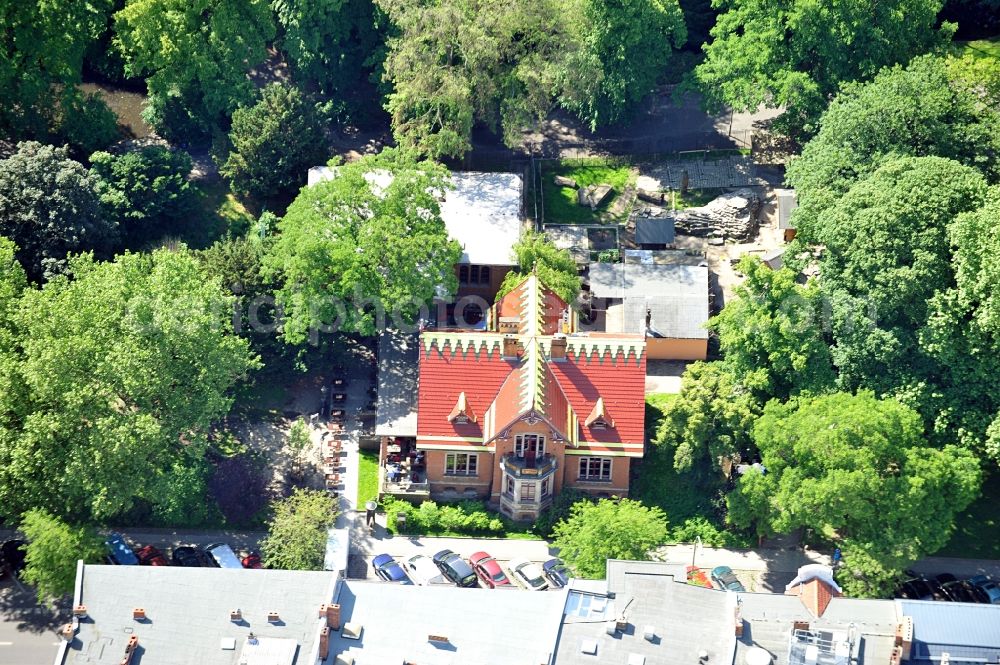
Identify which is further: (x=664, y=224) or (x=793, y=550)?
(x=664, y=224)

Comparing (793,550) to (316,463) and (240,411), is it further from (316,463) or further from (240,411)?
(240,411)

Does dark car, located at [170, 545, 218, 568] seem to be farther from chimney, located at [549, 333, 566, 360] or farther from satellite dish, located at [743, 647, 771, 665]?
satellite dish, located at [743, 647, 771, 665]

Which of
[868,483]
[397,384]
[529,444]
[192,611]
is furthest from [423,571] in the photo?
[868,483]

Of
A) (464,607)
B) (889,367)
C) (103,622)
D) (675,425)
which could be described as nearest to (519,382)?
(675,425)

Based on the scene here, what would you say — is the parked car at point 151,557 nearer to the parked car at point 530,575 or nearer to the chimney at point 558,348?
the parked car at point 530,575

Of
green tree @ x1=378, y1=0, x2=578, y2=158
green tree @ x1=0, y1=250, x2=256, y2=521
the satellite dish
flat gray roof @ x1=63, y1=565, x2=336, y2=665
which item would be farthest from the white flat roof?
the satellite dish

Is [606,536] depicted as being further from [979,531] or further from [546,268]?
[979,531]
